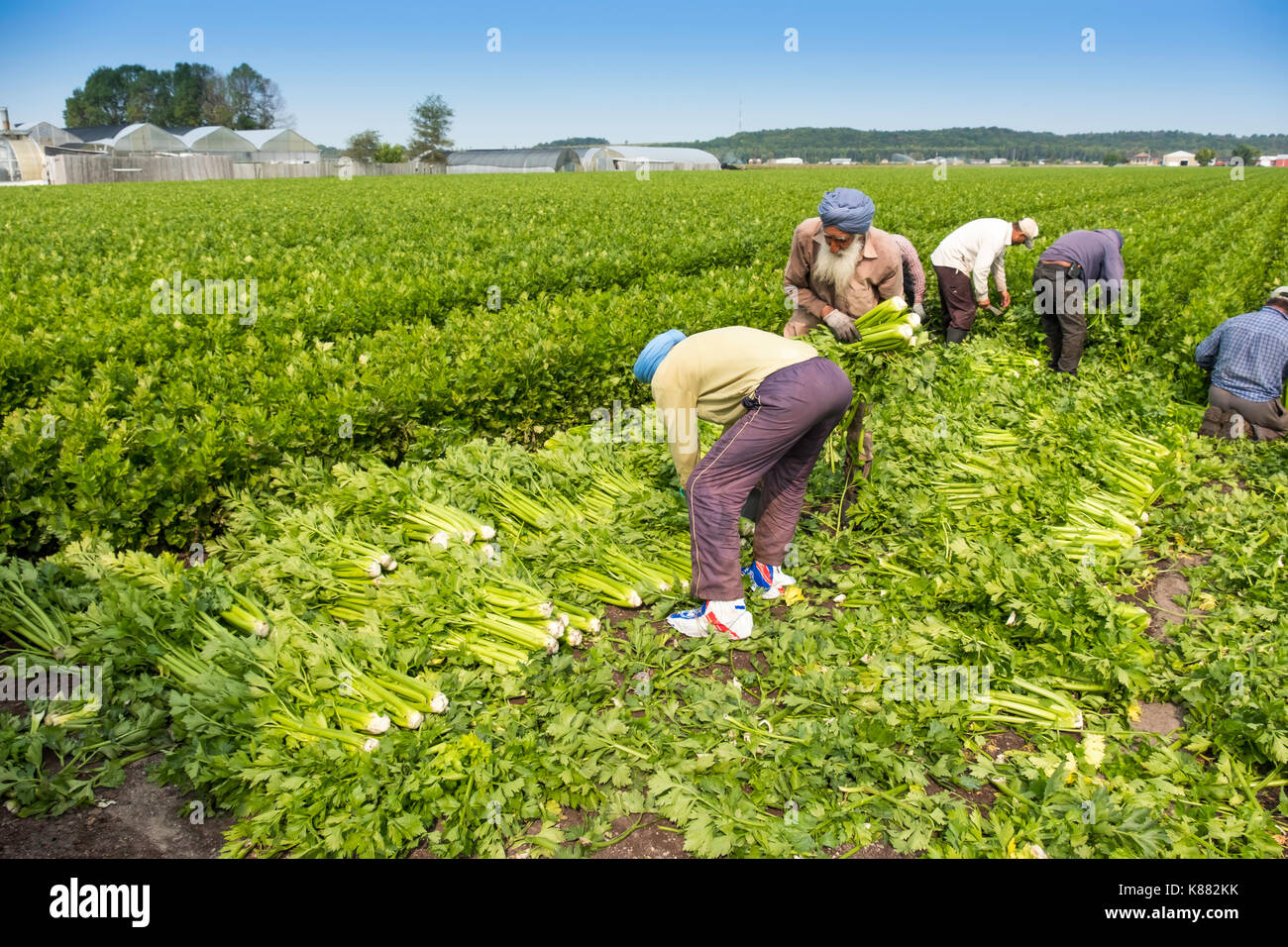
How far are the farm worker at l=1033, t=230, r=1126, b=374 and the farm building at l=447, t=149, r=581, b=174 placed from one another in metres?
73.3

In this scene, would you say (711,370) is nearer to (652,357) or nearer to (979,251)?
(652,357)

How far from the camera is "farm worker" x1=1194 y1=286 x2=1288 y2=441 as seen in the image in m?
6.83

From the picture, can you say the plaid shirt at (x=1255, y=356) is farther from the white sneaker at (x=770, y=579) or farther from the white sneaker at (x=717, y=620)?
the white sneaker at (x=717, y=620)

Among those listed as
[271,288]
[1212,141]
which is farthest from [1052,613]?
[1212,141]

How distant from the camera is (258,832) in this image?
2941 millimetres

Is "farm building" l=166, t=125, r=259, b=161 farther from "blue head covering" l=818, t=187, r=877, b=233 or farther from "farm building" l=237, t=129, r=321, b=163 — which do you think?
"blue head covering" l=818, t=187, r=877, b=233

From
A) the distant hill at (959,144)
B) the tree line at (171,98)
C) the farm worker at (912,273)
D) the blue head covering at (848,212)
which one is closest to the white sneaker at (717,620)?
the blue head covering at (848,212)

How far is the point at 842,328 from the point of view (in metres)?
5.13

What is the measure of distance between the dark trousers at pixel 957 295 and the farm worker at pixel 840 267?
12.6 feet

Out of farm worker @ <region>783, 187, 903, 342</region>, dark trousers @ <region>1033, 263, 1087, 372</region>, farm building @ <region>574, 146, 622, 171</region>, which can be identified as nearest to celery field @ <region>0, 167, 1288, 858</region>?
dark trousers @ <region>1033, 263, 1087, 372</region>
